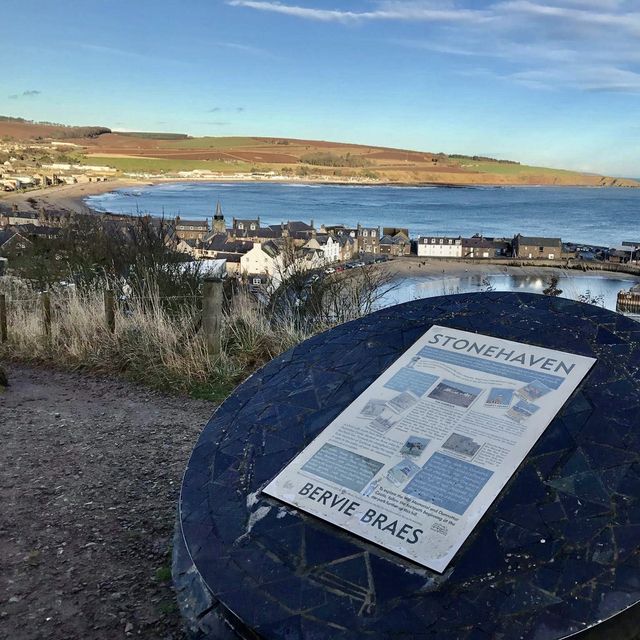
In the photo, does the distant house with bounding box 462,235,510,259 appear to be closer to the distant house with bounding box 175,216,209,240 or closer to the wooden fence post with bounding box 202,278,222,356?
the distant house with bounding box 175,216,209,240

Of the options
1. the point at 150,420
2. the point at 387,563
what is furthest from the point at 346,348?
the point at 150,420

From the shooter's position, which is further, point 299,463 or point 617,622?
point 299,463

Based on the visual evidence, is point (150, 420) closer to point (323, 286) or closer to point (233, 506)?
point (233, 506)

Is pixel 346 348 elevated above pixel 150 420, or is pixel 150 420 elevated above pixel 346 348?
pixel 346 348

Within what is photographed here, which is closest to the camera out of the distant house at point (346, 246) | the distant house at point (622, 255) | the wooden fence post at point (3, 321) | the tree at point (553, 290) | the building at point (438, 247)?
the tree at point (553, 290)

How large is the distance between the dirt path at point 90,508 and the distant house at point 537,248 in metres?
41.3

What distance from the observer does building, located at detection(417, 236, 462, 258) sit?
4978 centimetres

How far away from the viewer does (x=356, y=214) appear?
86.1 metres

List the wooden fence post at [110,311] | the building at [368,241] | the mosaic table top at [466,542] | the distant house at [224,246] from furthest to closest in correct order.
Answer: the building at [368,241] → the distant house at [224,246] → the wooden fence post at [110,311] → the mosaic table top at [466,542]

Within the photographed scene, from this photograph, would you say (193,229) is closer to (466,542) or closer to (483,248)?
(483,248)

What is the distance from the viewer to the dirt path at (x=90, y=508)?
2.78 metres

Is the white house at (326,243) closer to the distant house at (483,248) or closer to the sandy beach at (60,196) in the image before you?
the distant house at (483,248)

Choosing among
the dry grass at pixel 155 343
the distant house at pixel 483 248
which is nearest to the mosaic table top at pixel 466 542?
the dry grass at pixel 155 343

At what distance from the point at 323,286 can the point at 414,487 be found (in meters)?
6.19
